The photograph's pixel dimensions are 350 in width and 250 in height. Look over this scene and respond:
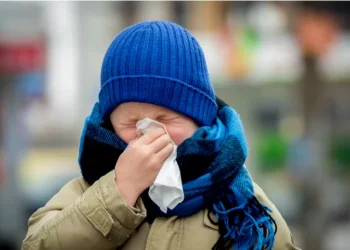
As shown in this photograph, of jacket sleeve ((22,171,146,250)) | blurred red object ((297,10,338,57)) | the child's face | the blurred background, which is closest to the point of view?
jacket sleeve ((22,171,146,250))

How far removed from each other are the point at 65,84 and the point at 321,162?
9.75 m

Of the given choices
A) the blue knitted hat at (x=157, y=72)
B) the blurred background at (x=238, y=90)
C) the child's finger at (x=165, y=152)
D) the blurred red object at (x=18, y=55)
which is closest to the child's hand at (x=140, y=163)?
the child's finger at (x=165, y=152)

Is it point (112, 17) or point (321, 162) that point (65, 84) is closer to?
point (112, 17)

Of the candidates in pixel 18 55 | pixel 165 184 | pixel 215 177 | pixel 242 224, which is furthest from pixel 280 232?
pixel 18 55

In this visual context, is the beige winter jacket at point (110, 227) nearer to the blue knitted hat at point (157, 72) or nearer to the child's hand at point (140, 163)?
the child's hand at point (140, 163)

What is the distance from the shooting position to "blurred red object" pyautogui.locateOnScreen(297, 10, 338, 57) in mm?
9453

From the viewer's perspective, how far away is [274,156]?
14758 mm

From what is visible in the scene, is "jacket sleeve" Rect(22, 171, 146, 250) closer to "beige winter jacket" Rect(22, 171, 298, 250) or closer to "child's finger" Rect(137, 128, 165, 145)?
"beige winter jacket" Rect(22, 171, 298, 250)

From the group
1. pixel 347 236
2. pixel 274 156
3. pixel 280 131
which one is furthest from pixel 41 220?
pixel 280 131

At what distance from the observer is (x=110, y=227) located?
1.92m

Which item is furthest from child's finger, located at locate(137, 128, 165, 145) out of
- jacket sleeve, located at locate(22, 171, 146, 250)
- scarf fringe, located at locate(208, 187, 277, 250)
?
scarf fringe, located at locate(208, 187, 277, 250)

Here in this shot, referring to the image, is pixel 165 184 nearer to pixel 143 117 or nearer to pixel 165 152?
pixel 165 152

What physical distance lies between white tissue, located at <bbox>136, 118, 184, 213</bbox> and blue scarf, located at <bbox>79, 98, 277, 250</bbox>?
0.03 metres

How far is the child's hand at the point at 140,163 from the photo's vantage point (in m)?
1.97
